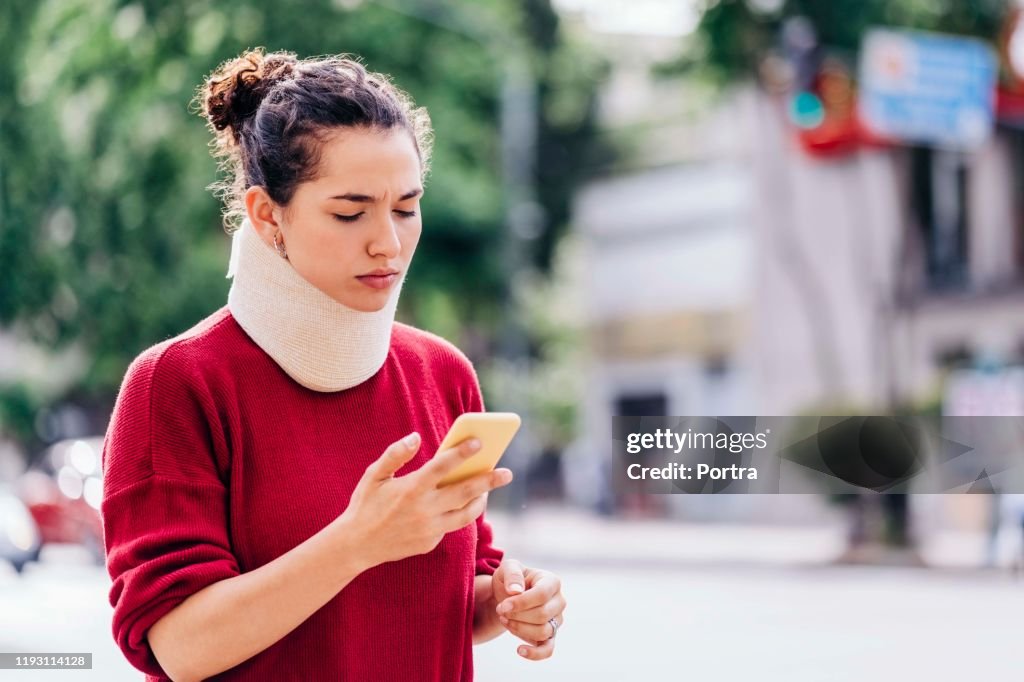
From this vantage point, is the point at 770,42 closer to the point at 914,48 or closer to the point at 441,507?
the point at 914,48

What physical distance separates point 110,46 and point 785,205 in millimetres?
10340

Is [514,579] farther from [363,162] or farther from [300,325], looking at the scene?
[363,162]

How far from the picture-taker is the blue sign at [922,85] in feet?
45.2

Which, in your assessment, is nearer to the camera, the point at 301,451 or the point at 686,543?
the point at 301,451

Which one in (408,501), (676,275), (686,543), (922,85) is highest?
(922,85)

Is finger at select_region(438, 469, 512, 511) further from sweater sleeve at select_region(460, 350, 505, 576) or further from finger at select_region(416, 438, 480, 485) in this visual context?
sweater sleeve at select_region(460, 350, 505, 576)

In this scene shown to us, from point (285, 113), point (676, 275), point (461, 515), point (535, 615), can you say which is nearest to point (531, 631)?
point (535, 615)

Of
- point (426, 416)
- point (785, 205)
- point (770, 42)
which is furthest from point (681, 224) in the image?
point (426, 416)

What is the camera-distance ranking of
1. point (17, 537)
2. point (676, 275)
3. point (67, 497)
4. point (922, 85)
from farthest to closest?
1. point (676, 275)
2. point (67, 497)
3. point (922, 85)
4. point (17, 537)

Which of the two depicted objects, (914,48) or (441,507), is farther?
(914,48)

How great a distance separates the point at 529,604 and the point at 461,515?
12.6 inches

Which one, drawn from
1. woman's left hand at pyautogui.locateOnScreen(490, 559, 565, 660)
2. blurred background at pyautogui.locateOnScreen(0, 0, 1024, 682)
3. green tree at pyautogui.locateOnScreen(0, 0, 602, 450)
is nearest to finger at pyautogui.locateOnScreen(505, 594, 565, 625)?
woman's left hand at pyautogui.locateOnScreen(490, 559, 565, 660)

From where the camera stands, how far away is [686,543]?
19.4 m

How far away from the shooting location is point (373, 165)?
1746 millimetres
